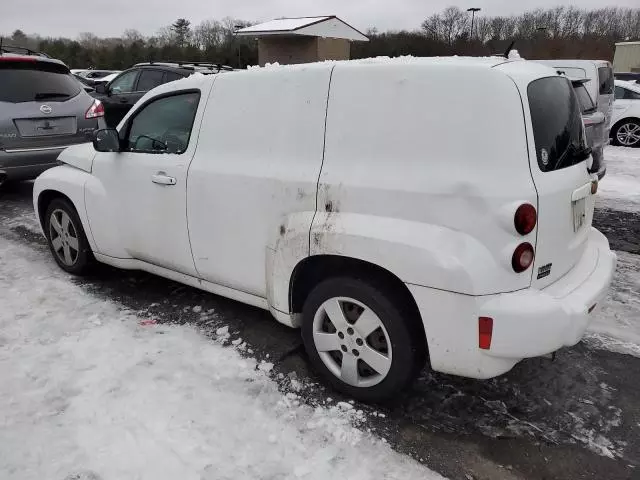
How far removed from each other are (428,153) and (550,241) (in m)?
0.73

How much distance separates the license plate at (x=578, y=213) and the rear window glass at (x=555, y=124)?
210mm

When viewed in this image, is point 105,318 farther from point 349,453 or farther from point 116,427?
point 349,453

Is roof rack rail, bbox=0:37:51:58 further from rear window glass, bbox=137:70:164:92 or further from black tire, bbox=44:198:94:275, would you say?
black tire, bbox=44:198:94:275

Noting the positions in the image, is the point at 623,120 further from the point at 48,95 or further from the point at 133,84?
the point at 48,95

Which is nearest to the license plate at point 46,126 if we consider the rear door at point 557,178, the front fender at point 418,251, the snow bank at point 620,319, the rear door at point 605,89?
the front fender at point 418,251

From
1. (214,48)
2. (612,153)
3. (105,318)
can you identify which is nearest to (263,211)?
(105,318)

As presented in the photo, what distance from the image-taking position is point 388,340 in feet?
8.83

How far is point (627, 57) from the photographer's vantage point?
33.9m

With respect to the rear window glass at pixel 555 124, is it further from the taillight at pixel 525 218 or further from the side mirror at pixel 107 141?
the side mirror at pixel 107 141

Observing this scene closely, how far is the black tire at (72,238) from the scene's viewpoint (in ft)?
14.5

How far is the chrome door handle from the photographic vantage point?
3.53m

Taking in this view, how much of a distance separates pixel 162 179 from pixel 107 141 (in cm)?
70

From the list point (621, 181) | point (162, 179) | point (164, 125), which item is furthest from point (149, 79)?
point (621, 181)

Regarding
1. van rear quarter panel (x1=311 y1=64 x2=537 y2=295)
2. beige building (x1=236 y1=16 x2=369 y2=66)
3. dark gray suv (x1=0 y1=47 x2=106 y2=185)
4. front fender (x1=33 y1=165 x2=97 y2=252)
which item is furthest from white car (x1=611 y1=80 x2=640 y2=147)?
beige building (x1=236 y1=16 x2=369 y2=66)
